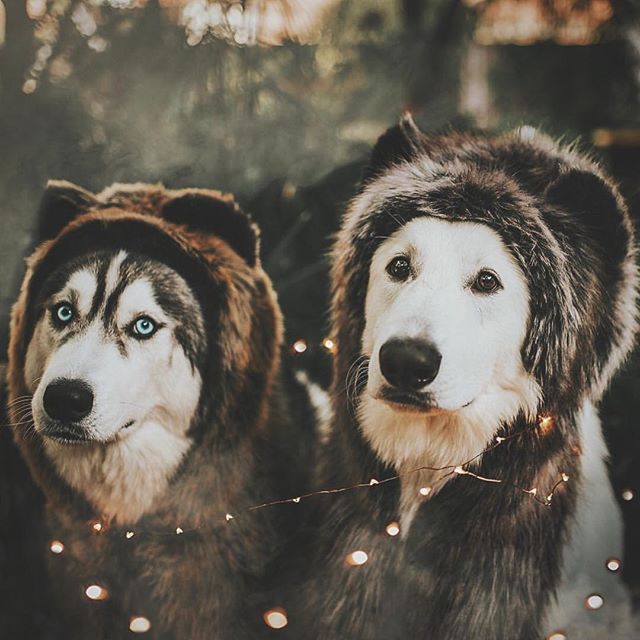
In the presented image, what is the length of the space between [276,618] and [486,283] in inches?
36.3

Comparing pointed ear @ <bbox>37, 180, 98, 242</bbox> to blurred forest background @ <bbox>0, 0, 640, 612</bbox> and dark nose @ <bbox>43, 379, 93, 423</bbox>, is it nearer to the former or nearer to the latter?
blurred forest background @ <bbox>0, 0, 640, 612</bbox>

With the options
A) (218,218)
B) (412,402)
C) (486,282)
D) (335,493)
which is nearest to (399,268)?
(486,282)

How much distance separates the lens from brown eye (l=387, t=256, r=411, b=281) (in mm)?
1503

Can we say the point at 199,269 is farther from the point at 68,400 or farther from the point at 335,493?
the point at 335,493

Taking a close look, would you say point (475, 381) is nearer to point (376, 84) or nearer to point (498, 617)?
point (498, 617)

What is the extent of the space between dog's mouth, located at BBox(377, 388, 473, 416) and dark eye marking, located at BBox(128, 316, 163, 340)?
0.52m

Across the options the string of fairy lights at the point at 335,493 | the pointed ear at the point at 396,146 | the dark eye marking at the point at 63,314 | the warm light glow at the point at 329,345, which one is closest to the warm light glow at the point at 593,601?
the string of fairy lights at the point at 335,493

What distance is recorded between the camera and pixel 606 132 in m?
1.64

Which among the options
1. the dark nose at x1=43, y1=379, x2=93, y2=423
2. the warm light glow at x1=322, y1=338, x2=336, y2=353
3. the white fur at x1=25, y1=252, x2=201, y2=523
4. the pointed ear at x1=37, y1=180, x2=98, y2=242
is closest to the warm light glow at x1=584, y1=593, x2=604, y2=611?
the warm light glow at x1=322, y1=338, x2=336, y2=353

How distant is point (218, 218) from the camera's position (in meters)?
1.61

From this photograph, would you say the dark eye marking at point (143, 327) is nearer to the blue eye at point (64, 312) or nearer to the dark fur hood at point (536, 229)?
the blue eye at point (64, 312)

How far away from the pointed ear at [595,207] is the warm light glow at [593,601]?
0.79 metres

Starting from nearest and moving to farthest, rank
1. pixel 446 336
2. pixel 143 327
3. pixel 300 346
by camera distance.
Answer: pixel 446 336, pixel 143 327, pixel 300 346

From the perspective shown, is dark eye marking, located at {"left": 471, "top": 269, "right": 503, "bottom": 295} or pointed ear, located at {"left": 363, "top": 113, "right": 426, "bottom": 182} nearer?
dark eye marking, located at {"left": 471, "top": 269, "right": 503, "bottom": 295}
